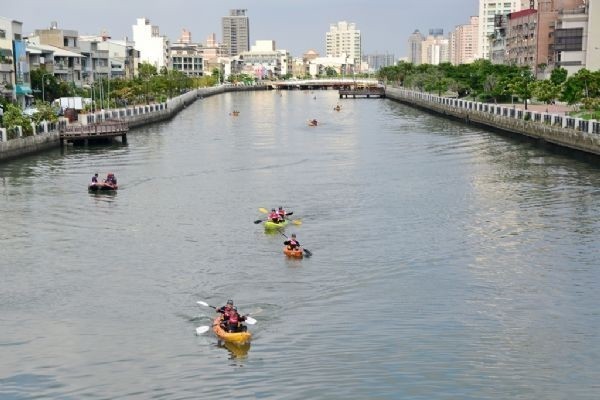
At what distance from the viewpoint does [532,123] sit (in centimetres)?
8569

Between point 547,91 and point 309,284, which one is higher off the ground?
point 547,91

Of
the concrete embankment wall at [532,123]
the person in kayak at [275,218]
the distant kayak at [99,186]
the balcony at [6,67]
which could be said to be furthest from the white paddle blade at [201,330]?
the balcony at [6,67]

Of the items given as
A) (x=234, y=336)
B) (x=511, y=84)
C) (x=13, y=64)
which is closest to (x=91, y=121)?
(x=13, y=64)

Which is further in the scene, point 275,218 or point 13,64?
point 13,64

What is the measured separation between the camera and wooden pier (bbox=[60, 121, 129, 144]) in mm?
82500

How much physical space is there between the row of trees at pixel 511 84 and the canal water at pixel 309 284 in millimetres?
28698

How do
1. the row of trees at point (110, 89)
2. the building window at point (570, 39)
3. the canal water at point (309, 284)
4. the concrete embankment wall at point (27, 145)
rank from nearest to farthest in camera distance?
the canal water at point (309, 284) → the concrete embankment wall at point (27, 145) → the row of trees at point (110, 89) → the building window at point (570, 39)

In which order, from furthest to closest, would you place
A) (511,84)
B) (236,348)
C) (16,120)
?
(511,84), (16,120), (236,348)

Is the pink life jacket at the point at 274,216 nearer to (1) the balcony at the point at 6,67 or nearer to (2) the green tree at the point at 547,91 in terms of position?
(2) the green tree at the point at 547,91

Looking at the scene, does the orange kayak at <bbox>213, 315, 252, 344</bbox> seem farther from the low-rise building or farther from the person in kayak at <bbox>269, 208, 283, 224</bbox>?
the low-rise building

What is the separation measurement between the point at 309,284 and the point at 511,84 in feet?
261

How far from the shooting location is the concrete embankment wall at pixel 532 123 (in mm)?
70250

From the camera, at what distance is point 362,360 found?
24984 millimetres

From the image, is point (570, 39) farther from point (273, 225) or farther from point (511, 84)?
point (273, 225)
